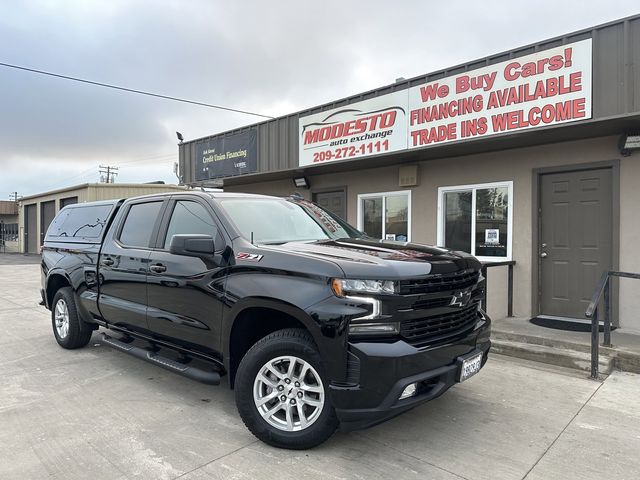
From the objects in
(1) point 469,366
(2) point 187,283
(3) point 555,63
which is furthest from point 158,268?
(3) point 555,63

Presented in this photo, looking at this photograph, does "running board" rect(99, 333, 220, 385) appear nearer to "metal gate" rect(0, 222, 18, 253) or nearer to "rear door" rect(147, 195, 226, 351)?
"rear door" rect(147, 195, 226, 351)

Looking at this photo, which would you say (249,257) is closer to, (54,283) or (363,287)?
(363,287)

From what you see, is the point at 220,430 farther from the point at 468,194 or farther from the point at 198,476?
the point at 468,194

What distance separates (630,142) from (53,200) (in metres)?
33.0

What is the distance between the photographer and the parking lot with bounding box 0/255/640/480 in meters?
3.07

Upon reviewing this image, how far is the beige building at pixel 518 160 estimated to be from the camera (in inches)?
231

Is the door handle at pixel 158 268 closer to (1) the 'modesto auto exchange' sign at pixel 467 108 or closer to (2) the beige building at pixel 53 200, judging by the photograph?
(1) the 'modesto auto exchange' sign at pixel 467 108

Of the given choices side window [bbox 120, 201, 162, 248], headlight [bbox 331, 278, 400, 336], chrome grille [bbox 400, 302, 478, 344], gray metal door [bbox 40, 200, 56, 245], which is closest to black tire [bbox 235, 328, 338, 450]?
headlight [bbox 331, 278, 400, 336]

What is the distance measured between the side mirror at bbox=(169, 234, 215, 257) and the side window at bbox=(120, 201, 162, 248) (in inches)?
45.1

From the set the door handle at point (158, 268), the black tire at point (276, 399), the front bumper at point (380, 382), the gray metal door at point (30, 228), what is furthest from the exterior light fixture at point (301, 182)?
the gray metal door at point (30, 228)

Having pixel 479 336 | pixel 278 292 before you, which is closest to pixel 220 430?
pixel 278 292

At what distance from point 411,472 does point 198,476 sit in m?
1.38

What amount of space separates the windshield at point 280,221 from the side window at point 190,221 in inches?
7.9

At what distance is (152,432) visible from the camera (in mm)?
3623
